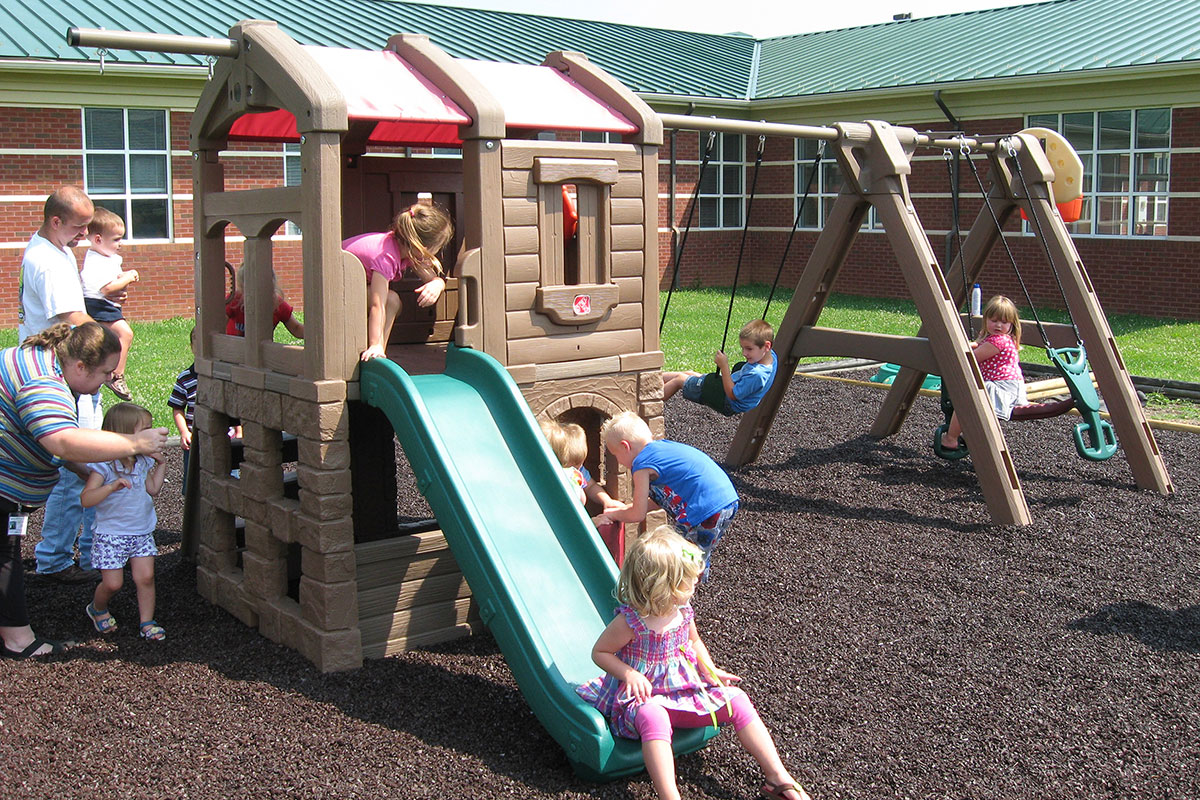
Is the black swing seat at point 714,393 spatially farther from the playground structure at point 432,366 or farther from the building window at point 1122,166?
the building window at point 1122,166

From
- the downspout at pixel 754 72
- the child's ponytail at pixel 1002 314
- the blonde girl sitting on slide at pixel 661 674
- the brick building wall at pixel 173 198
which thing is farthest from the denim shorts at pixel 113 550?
the downspout at pixel 754 72

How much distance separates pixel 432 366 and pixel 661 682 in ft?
7.73

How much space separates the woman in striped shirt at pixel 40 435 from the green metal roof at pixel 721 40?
12.4 metres

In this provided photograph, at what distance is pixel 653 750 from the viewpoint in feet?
11.4

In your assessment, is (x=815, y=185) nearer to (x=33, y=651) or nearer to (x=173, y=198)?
(x=173, y=198)

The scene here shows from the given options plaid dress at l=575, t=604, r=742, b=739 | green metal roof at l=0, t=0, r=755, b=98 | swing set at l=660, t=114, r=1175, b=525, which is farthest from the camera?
green metal roof at l=0, t=0, r=755, b=98

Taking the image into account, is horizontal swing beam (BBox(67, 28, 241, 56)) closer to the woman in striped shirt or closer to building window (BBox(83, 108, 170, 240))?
the woman in striped shirt

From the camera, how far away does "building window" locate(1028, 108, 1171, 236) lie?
1709 cm

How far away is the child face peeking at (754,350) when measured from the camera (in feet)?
22.7

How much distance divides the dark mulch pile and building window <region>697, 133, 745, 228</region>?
53.9 ft

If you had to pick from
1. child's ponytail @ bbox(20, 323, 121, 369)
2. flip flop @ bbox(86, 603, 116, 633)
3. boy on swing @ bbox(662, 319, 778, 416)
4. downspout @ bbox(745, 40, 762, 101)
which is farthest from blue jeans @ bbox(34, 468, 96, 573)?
downspout @ bbox(745, 40, 762, 101)

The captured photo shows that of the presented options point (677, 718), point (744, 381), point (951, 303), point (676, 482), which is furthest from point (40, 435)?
point (951, 303)

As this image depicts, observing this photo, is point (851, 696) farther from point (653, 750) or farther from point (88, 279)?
point (88, 279)

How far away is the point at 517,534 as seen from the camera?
4.29 m
